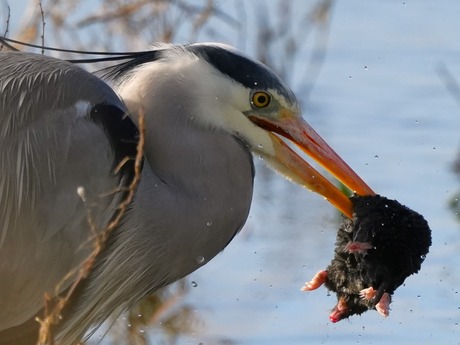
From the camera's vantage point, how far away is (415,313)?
7664mm

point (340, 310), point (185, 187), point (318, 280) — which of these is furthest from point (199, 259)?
point (340, 310)

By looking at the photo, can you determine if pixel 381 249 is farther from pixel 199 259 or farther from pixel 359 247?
pixel 199 259

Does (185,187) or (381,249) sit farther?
(185,187)

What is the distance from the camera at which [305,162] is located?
19.7 ft

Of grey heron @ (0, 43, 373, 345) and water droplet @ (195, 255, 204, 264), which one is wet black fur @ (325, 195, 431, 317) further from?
water droplet @ (195, 255, 204, 264)

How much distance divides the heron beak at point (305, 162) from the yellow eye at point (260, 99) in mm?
57

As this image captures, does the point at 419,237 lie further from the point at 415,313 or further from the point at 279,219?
the point at 279,219

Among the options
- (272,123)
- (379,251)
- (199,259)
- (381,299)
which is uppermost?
(272,123)

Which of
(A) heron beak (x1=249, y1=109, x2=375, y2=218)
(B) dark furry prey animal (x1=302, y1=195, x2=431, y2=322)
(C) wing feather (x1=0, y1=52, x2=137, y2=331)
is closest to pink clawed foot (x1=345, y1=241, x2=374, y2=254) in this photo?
(B) dark furry prey animal (x1=302, y1=195, x2=431, y2=322)

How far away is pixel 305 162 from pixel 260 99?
0.30 m

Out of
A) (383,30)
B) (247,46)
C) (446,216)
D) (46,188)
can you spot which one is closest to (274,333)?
(446,216)

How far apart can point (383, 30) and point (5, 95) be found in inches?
234

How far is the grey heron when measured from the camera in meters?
5.62

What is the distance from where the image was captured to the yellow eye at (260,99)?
5.90 metres
